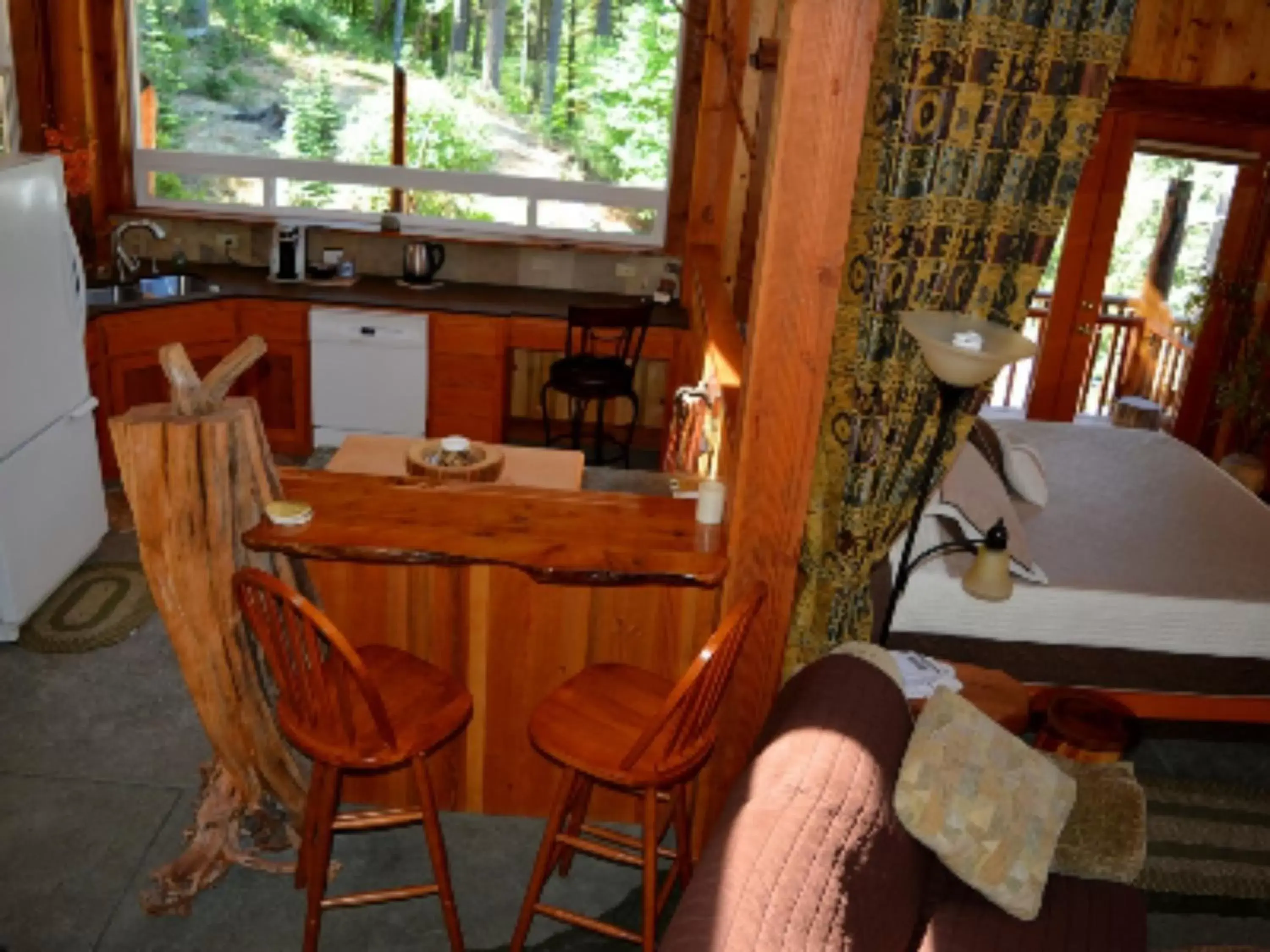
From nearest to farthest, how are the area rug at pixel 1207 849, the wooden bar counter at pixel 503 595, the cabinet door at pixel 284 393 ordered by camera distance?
the wooden bar counter at pixel 503 595, the area rug at pixel 1207 849, the cabinet door at pixel 284 393

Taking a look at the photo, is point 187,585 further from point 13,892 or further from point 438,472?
point 438,472

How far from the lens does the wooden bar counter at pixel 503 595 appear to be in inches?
107

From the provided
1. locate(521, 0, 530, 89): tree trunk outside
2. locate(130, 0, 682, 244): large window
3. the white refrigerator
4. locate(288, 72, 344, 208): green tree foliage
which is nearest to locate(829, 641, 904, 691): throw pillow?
the white refrigerator

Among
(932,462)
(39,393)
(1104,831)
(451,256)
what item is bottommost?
(1104,831)

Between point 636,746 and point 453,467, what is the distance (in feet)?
5.53

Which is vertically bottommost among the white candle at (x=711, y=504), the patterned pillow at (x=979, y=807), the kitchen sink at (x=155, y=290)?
the patterned pillow at (x=979, y=807)

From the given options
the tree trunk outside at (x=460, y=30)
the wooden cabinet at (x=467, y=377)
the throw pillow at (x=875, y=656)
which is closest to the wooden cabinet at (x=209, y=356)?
the wooden cabinet at (x=467, y=377)

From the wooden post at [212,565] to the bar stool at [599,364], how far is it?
9.00ft

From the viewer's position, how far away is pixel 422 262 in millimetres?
5984

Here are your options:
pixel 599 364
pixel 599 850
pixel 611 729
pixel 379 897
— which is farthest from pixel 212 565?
A: pixel 599 364

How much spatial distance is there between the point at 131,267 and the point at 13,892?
374 centimetres

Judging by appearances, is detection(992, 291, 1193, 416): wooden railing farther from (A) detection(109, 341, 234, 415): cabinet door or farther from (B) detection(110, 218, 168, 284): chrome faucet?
(B) detection(110, 218, 168, 284): chrome faucet

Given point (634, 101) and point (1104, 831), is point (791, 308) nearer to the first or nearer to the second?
point (1104, 831)

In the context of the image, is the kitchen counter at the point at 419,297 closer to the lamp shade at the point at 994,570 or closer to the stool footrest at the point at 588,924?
the lamp shade at the point at 994,570
